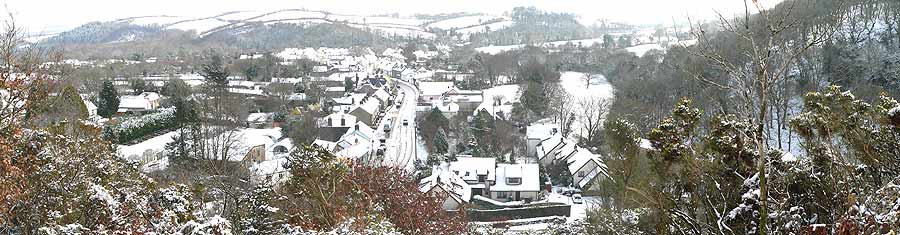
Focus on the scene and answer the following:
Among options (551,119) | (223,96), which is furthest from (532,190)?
(223,96)

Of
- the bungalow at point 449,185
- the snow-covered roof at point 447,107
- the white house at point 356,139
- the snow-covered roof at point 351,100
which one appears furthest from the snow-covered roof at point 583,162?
the snow-covered roof at point 351,100

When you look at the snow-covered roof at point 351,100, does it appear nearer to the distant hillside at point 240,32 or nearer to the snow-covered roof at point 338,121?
the snow-covered roof at point 338,121

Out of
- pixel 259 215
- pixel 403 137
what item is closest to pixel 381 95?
pixel 403 137

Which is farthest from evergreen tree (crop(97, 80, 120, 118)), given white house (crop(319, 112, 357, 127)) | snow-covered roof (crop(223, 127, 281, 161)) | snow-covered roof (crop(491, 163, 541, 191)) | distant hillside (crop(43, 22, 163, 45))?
distant hillside (crop(43, 22, 163, 45))

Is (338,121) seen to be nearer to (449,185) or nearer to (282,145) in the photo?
(282,145)

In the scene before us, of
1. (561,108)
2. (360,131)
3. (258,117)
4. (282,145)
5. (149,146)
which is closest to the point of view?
(149,146)

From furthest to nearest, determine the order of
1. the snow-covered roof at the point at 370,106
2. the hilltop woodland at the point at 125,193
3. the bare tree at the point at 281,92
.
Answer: the bare tree at the point at 281,92 → the snow-covered roof at the point at 370,106 → the hilltop woodland at the point at 125,193

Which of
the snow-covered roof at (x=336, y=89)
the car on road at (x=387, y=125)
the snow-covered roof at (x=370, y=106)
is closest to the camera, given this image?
the car on road at (x=387, y=125)
